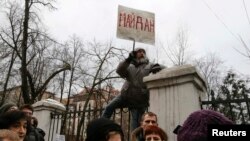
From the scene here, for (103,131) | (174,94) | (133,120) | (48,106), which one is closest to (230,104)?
(174,94)

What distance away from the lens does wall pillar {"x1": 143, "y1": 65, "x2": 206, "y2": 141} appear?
4094 millimetres

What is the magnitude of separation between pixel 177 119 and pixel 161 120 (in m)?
0.26

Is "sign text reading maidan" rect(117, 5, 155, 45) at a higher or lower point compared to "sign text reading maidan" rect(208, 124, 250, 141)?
higher

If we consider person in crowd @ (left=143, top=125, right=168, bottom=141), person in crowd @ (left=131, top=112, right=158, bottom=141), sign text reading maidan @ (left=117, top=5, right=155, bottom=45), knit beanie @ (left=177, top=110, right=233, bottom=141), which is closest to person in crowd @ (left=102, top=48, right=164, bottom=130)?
Answer: sign text reading maidan @ (left=117, top=5, right=155, bottom=45)

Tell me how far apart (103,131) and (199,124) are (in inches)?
34.2

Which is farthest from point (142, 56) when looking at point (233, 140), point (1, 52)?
point (1, 52)

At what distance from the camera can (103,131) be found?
6.53 ft

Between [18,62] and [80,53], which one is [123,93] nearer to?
[18,62]

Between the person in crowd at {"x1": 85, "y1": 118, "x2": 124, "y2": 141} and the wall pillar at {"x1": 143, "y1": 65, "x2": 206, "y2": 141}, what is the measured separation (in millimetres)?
2154

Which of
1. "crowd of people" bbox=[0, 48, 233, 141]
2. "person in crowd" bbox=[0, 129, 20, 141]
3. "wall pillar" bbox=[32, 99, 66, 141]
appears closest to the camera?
"crowd of people" bbox=[0, 48, 233, 141]

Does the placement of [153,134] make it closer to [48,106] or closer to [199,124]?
[199,124]

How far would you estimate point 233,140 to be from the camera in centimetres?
113

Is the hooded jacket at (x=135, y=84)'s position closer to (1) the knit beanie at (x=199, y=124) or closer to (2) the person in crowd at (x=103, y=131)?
(2) the person in crowd at (x=103, y=131)

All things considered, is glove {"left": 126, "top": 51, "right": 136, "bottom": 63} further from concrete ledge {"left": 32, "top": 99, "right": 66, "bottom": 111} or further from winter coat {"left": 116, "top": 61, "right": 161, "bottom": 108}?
concrete ledge {"left": 32, "top": 99, "right": 66, "bottom": 111}
